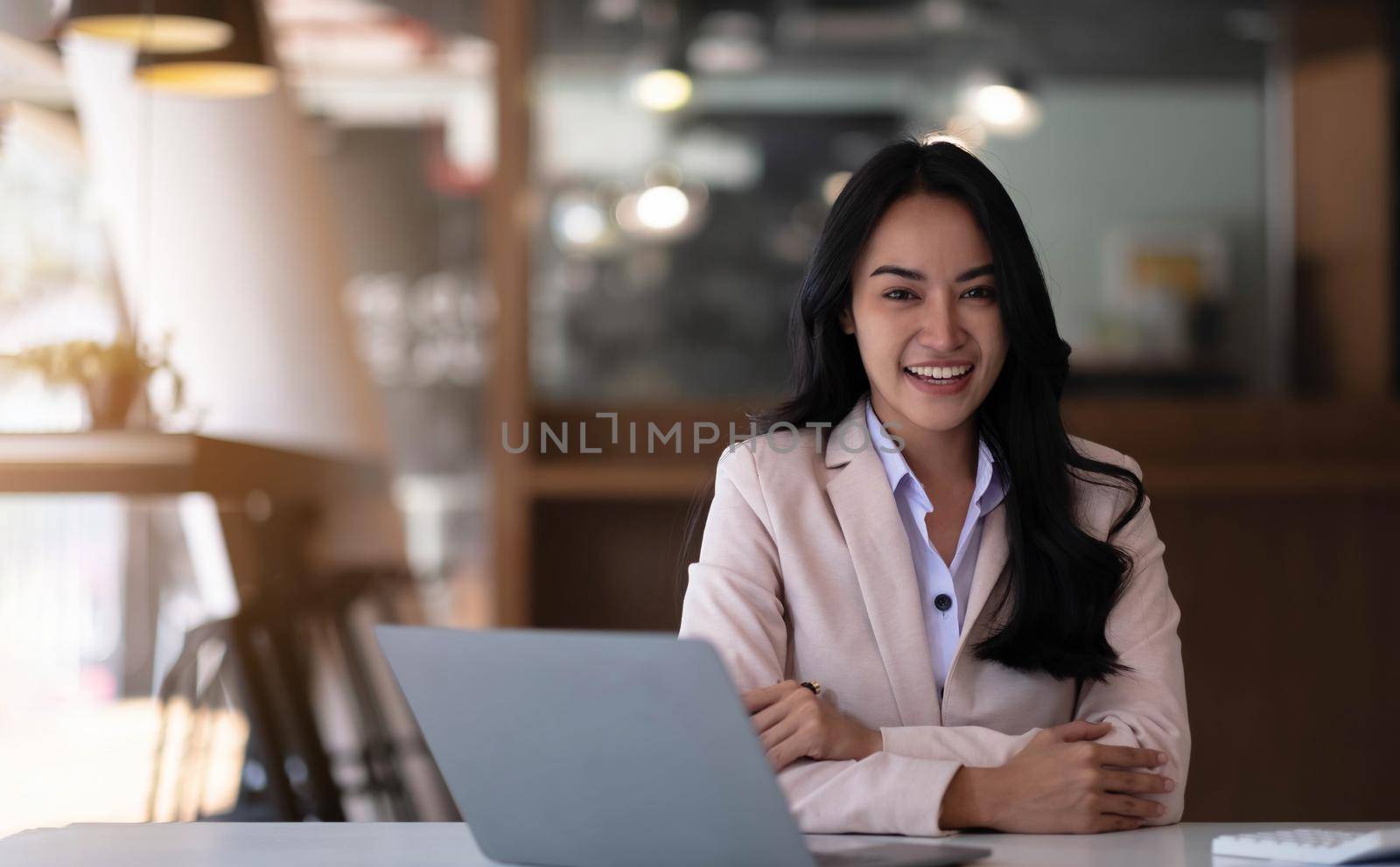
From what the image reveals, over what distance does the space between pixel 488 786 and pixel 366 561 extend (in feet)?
9.77

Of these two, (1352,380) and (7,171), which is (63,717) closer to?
(7,171)

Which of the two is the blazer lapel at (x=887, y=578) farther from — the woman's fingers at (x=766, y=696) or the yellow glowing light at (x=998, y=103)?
the yellow glowing light at (x=998, y=103)

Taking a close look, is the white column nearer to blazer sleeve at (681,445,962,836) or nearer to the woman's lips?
blazer sleeve at (681,445,962,836)

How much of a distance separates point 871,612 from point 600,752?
0.56m

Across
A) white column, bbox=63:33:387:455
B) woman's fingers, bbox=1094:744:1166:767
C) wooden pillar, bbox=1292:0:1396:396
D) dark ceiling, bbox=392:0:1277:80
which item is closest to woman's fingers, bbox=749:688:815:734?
woman's fingers, bbox=1094:744:1166:767

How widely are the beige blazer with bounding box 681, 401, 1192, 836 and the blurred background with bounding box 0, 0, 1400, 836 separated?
1.17 feet

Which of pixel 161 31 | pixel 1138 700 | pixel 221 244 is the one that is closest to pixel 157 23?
pixel 161 31

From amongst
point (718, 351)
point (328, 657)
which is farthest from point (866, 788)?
point (718, 351)

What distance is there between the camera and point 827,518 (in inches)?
57.7

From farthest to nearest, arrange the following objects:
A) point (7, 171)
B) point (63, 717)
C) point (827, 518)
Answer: point (63, 717) → point (7, 171) → point (827, 518)

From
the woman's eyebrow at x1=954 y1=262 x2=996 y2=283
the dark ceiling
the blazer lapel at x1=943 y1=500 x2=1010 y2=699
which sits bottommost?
the blazer lapel at x1=943 y1=500 x2=1010 y2=699

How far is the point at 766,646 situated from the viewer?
1.38 meters

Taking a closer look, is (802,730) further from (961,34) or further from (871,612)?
(961,34)

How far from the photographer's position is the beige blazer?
138cm
